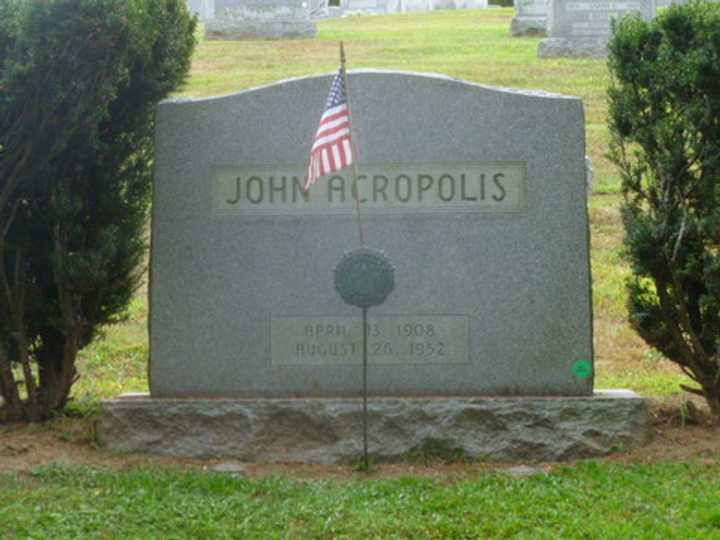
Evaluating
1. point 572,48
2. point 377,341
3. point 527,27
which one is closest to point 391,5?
point 527,27

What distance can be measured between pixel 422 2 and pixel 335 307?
34.1m

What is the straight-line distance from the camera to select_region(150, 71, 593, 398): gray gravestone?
21.4ft

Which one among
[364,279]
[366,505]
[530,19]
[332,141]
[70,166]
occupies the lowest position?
[366,505]

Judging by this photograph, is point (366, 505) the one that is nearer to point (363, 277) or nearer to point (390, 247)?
point (363, 277)

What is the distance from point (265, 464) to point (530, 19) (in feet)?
71.1

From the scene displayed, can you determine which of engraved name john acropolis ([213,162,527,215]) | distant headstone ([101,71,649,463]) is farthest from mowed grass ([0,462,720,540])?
engraved name john acropolis ([213,162,527,215])

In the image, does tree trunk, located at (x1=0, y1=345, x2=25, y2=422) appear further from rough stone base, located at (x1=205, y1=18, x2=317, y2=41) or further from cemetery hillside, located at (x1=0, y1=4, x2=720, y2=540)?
rough stone base, located at (x1=205, y1=18, x2=317, y2=41)

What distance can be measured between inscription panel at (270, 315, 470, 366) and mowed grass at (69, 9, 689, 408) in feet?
3.78

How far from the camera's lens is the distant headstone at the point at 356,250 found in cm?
649

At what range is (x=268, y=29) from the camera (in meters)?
25.4

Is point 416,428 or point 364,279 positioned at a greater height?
point 364,279

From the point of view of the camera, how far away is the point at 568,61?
20891mm

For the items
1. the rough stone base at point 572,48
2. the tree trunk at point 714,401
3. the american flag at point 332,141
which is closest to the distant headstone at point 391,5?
the rough stone base at point 572,48

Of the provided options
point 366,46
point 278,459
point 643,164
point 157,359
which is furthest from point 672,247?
point 366,46
